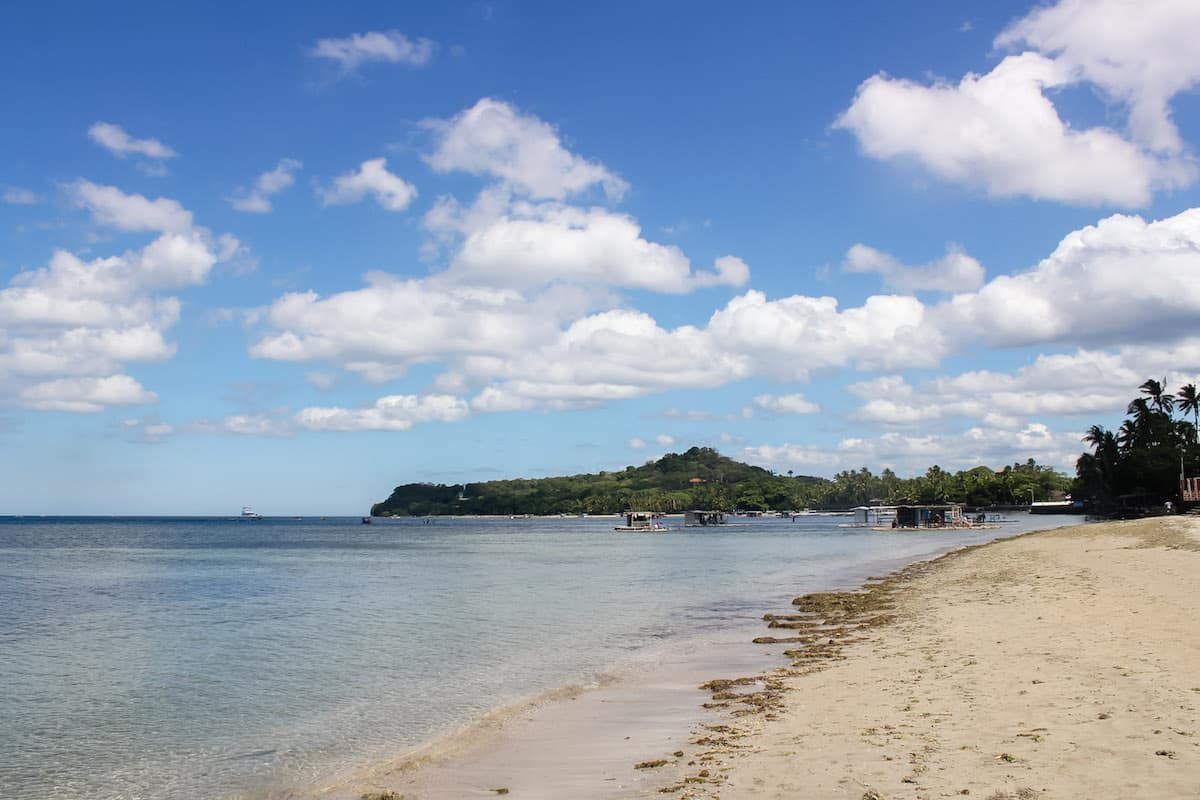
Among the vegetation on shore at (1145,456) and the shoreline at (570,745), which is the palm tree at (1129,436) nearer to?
the vegetation on shore at (1145,456)

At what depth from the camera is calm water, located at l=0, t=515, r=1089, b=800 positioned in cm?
1436

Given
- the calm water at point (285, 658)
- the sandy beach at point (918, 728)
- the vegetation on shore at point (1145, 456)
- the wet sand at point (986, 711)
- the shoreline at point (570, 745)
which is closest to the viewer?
the wet sand at point (986, 711)

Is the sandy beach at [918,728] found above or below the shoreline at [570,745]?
above

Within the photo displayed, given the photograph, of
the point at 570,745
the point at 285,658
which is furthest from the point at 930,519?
the point at 570,745

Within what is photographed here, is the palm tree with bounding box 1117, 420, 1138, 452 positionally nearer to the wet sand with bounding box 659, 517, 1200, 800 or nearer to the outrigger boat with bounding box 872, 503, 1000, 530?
the outrigger boat with bounding box 872, 503, 1000, 530

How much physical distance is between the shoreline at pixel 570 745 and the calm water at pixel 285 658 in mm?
1038

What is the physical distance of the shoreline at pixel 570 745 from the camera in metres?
11.4

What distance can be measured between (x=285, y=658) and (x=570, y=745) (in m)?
14.0

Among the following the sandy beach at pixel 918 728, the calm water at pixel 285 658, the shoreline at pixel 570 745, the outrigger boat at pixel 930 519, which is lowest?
the outrigger boat at pixel 930 519

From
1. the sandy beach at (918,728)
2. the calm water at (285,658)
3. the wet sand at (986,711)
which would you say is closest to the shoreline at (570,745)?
the sandy beach at (918,728)

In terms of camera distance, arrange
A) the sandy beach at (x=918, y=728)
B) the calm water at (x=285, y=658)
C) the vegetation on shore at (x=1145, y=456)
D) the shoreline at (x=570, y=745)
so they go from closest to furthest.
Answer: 1. the sandy beach at (x=918, y=728)
2. the shoreline at (x=570, y=745)
3. the calm water at (x=285, y=658)
4. the vegetation on shore at (x=1145, y=456)

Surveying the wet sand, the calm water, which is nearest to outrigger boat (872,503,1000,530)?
the calm water

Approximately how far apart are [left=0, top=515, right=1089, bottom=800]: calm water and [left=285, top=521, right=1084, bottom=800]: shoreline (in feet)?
3.40

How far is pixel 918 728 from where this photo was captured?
1175cm
